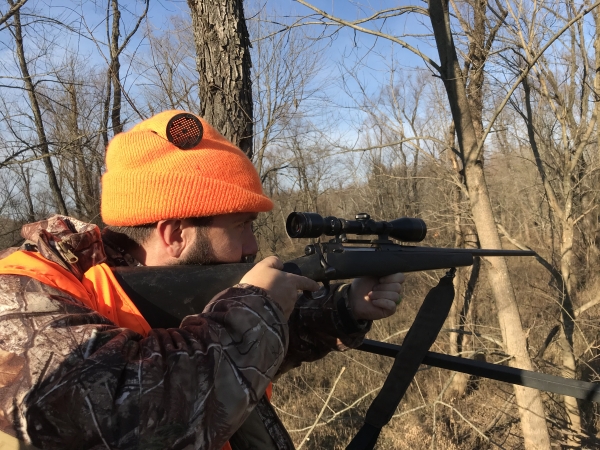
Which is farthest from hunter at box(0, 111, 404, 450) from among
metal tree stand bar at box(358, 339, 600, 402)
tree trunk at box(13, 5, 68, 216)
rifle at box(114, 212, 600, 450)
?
tree trunk at box(13, 5, 68, 216)

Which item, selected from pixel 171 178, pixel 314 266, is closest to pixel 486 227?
pixel 314 266

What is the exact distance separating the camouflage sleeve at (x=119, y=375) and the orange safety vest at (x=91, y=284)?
0.18ft

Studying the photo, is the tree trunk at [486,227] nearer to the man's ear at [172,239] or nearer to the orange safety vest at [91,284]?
the man's ear at [172,239]

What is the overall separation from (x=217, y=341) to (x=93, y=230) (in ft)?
2.11

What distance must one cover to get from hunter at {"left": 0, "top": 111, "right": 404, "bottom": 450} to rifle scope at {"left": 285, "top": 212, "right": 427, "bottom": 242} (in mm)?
152

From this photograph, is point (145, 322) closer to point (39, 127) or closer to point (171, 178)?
point (171, 178)

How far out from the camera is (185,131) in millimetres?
1750

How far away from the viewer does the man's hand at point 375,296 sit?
2.28 m

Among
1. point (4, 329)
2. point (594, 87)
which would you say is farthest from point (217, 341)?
point (594, 87)

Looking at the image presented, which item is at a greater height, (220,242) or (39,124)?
(39,124)

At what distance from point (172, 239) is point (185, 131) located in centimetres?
39

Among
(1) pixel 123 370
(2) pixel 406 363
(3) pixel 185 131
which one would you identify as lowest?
(2) pixel 406 363

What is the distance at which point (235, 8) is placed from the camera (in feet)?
13.5

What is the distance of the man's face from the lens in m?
1.76
